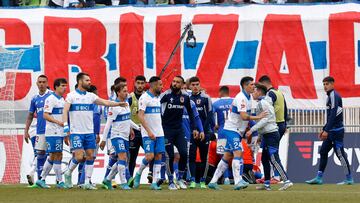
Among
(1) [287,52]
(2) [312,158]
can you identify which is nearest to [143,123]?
(2) [312,158]

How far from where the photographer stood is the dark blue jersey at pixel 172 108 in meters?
27.0

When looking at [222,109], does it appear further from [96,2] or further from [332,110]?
[96,2]

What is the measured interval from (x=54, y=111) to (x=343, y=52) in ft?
33.2

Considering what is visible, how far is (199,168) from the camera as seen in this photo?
95.0 feet

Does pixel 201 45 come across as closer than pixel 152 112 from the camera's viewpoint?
No

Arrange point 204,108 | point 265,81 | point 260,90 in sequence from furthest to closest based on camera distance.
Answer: point 204,108
point 265,81
point 260,90

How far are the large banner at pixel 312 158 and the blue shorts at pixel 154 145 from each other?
6.32 metres

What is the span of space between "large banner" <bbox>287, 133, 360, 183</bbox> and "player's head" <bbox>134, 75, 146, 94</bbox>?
5402mm

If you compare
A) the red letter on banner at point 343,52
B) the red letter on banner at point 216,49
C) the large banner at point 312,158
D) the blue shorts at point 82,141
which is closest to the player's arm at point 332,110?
the large banner at point 312,158

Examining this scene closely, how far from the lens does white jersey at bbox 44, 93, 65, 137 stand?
27062mm

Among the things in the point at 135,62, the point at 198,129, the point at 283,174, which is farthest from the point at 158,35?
the point at 283,174

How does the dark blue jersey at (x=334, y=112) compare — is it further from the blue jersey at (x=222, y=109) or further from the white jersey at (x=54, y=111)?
the white jersey at (x=54, y=111)

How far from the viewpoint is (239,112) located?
25.7m

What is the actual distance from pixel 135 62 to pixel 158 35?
3.22 feet
